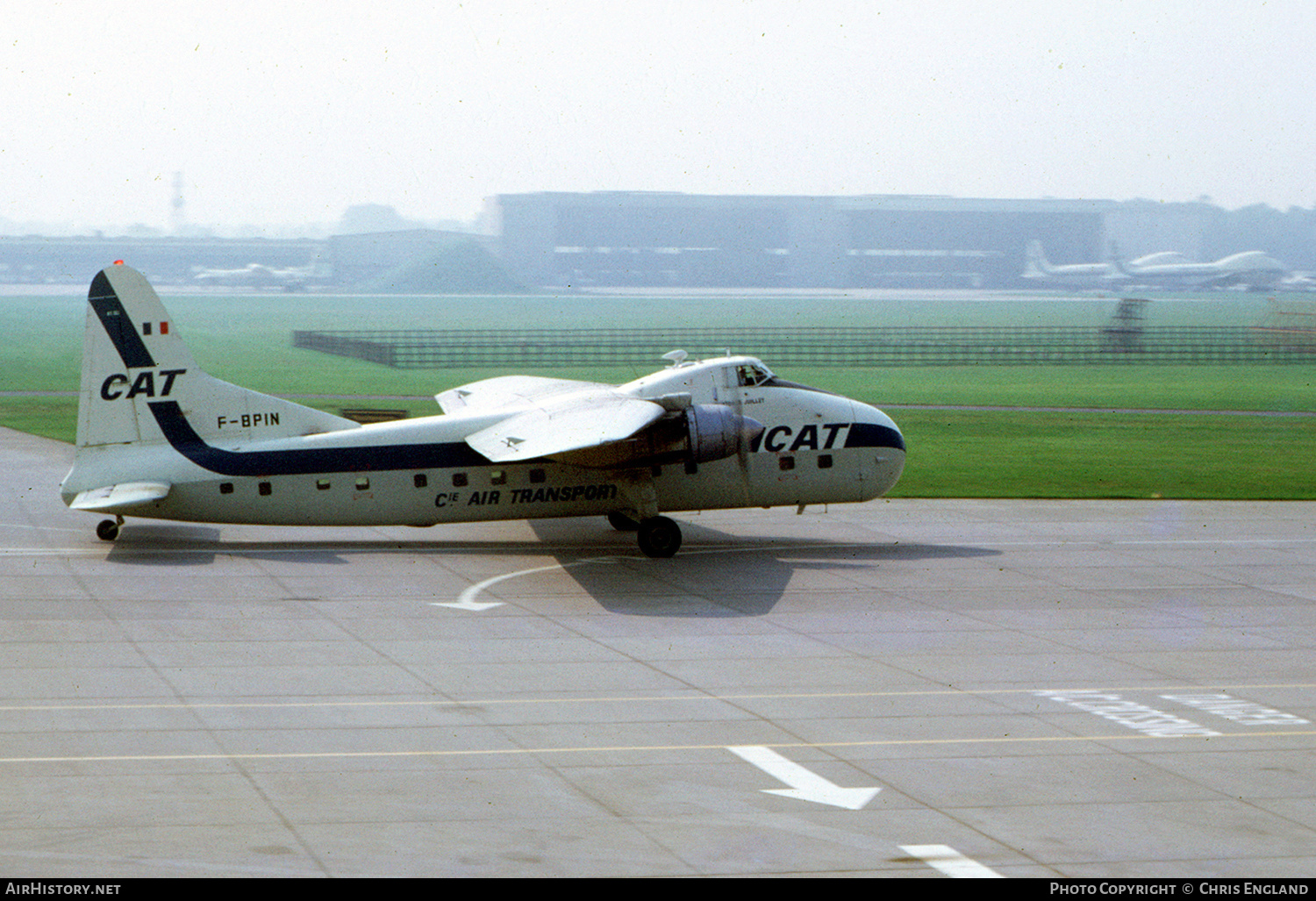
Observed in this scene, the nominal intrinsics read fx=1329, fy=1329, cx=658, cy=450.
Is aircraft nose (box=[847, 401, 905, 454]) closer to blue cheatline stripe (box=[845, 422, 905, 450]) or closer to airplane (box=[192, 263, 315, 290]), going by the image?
blue cheatline stripe (box=[845, 422, 905, 450])

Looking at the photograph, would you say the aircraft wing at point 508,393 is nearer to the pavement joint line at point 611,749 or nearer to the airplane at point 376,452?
the airplane at point 376,452

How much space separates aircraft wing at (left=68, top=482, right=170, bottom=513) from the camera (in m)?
27.8

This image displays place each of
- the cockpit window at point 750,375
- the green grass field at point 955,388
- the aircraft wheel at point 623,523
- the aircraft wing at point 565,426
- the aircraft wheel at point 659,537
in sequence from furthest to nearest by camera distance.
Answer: the green grass field at point 955,388, the aircraft wheel at point 623,523, the cockpit window at point 750,375, the aircraft wheel at point 659,537, the aircraft wing at point 565,426

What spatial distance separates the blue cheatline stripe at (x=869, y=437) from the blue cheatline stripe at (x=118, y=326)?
15.8 meters

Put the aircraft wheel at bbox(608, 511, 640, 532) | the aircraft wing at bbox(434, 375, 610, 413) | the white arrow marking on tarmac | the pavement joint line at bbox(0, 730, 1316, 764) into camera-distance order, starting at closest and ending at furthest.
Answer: the white arrow marking on tarmac → the pavement joint line at bbox(0, 730, 1316, 764) → the aircraft wheel at bbox(608, 511, 640, 532) → the aircraft wing at bbox(434, 375, 610, 413)

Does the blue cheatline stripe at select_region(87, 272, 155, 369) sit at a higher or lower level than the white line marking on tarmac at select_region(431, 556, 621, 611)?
higher

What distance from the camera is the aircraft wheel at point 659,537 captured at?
29.3 metres

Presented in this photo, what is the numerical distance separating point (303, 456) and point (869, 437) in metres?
12.8

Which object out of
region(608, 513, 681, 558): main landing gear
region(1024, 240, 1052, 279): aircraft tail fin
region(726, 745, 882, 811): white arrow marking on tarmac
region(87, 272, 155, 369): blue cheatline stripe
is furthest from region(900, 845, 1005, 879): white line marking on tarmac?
region(1024, 240, 1052, 279): aircraft tail fin

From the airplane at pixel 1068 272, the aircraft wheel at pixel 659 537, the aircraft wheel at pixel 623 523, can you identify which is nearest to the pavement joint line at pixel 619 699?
the aircraft wheel at pixel 659 537

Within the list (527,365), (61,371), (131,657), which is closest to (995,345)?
(527,365)

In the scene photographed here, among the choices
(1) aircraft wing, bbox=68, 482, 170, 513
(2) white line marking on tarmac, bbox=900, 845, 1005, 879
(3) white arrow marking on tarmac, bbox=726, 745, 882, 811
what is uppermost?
(1) aircraft wing, bbox=68, 482, 170, 513

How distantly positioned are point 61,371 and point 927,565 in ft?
245

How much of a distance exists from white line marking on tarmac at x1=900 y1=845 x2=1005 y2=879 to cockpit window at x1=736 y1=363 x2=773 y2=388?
18651 millimetres
